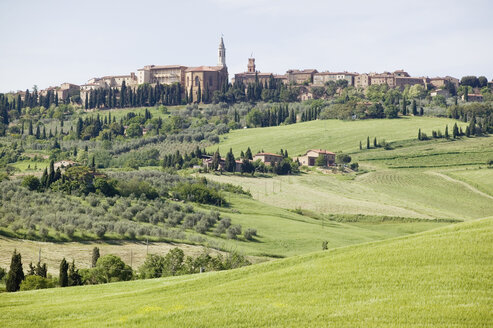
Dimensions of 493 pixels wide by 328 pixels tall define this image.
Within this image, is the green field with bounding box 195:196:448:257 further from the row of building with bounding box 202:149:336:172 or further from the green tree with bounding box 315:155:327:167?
the green tree with bounding box 315:155:327:167

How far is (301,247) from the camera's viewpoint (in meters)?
72.3

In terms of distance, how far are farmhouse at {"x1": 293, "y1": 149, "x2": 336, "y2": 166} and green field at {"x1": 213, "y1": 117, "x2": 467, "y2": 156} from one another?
495 centimetres

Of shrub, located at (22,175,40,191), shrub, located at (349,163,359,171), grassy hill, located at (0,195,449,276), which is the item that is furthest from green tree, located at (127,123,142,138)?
shrub, located at (22,175,40,191)

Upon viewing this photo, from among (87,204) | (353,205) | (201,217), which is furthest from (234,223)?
(353,205)

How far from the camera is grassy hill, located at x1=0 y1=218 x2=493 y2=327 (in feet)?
65.7

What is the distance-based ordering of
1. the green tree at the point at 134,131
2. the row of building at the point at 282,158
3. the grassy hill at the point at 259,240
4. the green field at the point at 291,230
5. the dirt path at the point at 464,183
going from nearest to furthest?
the grassy hill at the point at 259,240 < the green field at the point at 291,230 < the dirt path at the point at 464,183 < the row of building at the point at 282,158 < the green tree at the point at 134,131

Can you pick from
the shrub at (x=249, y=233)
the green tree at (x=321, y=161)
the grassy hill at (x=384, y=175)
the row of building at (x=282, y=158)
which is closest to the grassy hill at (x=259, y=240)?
the shrub at (x=249, y=233)

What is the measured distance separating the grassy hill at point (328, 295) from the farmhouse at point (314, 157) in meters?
115

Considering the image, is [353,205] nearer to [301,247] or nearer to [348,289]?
[301,247]

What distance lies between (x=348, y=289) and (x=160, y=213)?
6197cm

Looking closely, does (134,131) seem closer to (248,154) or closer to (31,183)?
(248,154)

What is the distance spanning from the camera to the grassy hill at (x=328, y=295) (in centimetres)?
2003

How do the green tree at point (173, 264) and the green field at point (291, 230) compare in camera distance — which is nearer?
the green tree at point (173, 264)

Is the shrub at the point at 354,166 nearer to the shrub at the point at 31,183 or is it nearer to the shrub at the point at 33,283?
the shrub at the point at 31,183
